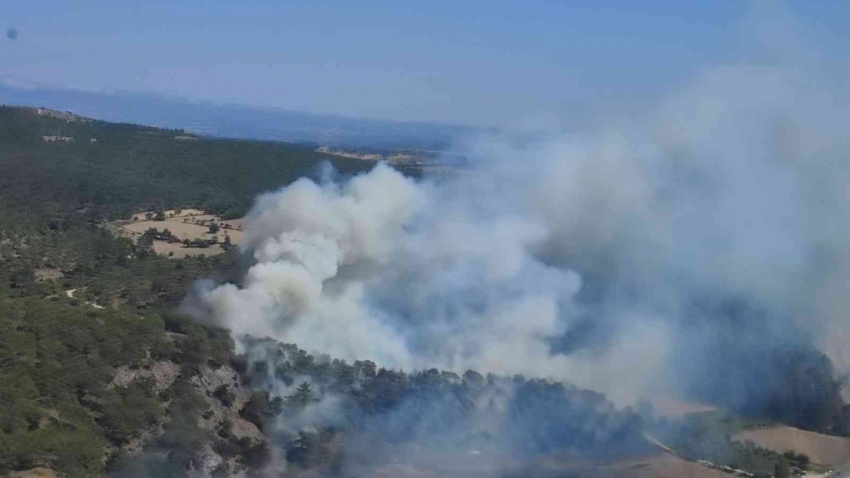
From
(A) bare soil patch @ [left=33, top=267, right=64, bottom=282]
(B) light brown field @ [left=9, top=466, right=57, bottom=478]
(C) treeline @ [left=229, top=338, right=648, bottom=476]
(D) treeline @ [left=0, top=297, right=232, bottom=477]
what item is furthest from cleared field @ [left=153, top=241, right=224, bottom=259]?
(B) light brown field @ [left=9, top=466, right=57, bottom=478]

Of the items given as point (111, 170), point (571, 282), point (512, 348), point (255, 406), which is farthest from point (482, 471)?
point (111, 170)

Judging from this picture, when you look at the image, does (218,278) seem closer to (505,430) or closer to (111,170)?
(505,430)

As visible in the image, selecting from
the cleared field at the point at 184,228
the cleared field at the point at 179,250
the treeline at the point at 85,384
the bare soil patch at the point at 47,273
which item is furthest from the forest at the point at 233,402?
the cleared field at the point at 184,228

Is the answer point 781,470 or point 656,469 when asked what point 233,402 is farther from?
point 781,470

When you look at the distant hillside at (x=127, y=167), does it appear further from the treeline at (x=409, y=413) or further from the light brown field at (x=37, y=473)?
Answer: the light brown field at (x=37, y=473)

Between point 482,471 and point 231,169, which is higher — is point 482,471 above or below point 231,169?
below

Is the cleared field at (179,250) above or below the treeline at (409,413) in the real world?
above

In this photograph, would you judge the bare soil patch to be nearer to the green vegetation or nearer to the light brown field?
the green vegetation

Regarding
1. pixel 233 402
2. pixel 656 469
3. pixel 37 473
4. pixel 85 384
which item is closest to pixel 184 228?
pixel 233 402
